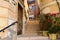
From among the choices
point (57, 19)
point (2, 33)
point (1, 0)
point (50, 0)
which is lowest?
point (2, 33)

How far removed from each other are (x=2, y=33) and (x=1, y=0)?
3.23 feet

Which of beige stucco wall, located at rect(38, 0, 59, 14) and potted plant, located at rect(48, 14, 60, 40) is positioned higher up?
beige stucco wall, located at rect(38, 0, 59, 14)

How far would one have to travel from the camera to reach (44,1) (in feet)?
29.5

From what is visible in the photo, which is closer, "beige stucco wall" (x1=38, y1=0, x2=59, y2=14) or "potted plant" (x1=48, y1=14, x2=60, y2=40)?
"potted plant" (x1=48, y1=14, x2=60, y2=40)

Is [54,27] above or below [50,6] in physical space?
below

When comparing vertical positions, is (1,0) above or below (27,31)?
above

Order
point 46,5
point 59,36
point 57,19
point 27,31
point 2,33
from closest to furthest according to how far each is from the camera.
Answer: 1. point 2,33
2. point 57,19
3. point 59,36
4. point 27,31
5. point 46,5

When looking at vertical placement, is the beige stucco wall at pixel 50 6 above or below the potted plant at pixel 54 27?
above

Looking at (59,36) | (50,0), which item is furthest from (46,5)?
(59,36)

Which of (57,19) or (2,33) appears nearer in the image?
(2,33)

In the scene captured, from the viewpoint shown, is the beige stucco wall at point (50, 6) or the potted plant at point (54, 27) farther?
the beige stucco wall at point (50, 6)

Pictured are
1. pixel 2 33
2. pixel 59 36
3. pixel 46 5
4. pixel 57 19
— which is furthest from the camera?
pixel 46 5

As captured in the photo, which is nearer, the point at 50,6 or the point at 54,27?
the point at 54,27

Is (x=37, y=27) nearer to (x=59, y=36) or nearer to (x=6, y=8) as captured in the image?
(x=59, y=36)
